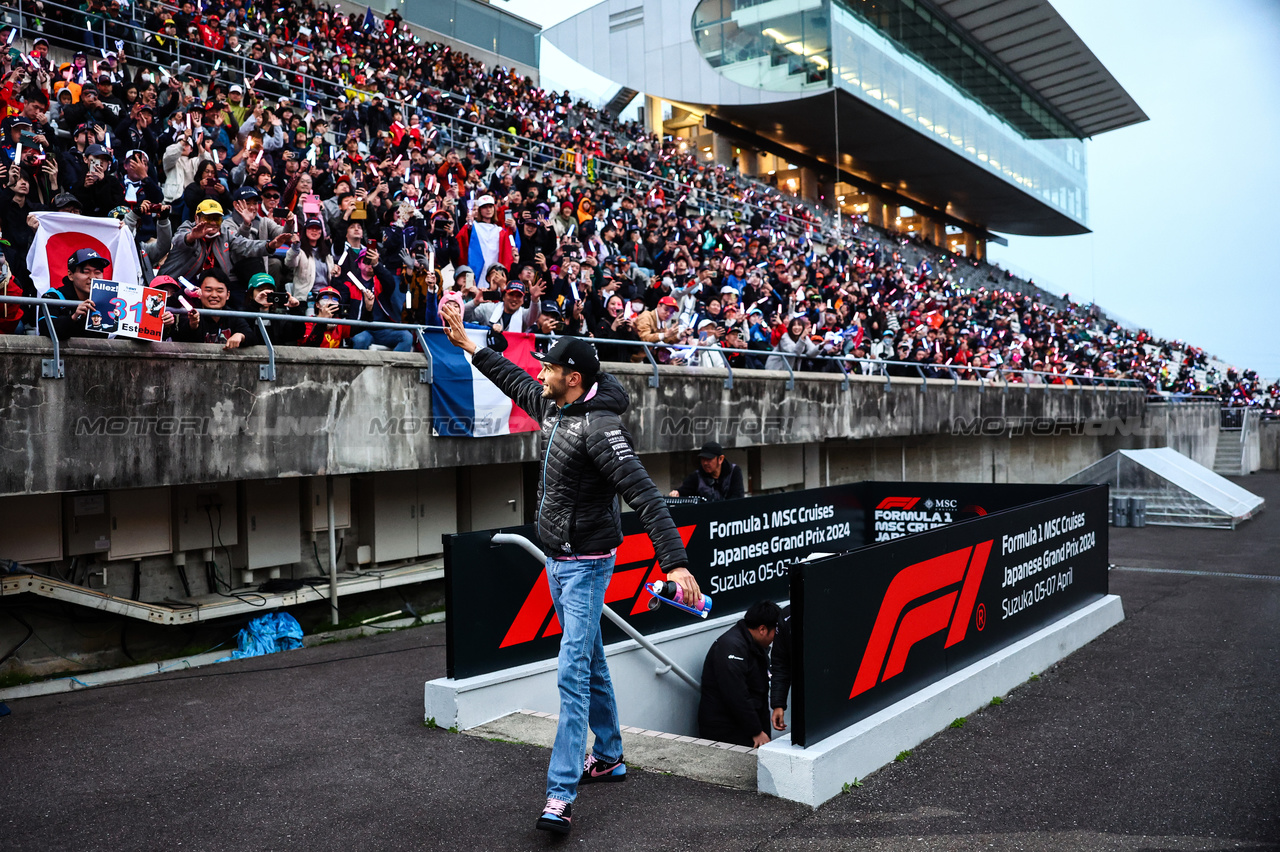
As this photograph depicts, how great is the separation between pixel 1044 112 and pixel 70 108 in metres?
56.5

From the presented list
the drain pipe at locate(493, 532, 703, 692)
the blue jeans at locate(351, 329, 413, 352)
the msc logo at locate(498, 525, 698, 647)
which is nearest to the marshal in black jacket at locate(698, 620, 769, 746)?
the drain pipe at locate(493, 532, 703, 692)

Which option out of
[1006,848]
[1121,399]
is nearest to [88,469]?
[1006,848]

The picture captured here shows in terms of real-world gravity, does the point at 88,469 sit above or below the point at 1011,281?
below

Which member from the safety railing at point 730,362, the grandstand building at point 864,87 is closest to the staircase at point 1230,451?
the safety railing at point 730,362

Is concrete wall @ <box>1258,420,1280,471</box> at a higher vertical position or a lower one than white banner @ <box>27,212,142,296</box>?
lower

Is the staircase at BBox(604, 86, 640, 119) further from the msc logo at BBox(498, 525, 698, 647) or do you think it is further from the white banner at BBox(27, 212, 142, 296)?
the msc logo at BBox(498, 525, 698, 647)

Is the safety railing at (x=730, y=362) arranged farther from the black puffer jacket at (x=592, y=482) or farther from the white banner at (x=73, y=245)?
the black puffer jacket at (x=592, y=482)

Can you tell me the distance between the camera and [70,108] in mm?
10570

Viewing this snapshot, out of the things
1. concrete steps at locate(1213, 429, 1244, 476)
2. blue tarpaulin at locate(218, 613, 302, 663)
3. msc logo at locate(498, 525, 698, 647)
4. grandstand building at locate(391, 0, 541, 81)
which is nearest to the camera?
msc logo at locate(498, 525, 698, 647)

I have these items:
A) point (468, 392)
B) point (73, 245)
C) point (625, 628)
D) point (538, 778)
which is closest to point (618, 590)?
point (625, 628)

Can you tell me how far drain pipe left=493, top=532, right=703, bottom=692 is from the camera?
6.06 metres

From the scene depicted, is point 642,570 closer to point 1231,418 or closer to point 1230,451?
point 1230,451

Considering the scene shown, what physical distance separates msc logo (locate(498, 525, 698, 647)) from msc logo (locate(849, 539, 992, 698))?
160 centimetres

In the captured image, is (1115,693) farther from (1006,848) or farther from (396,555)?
(396,555)
